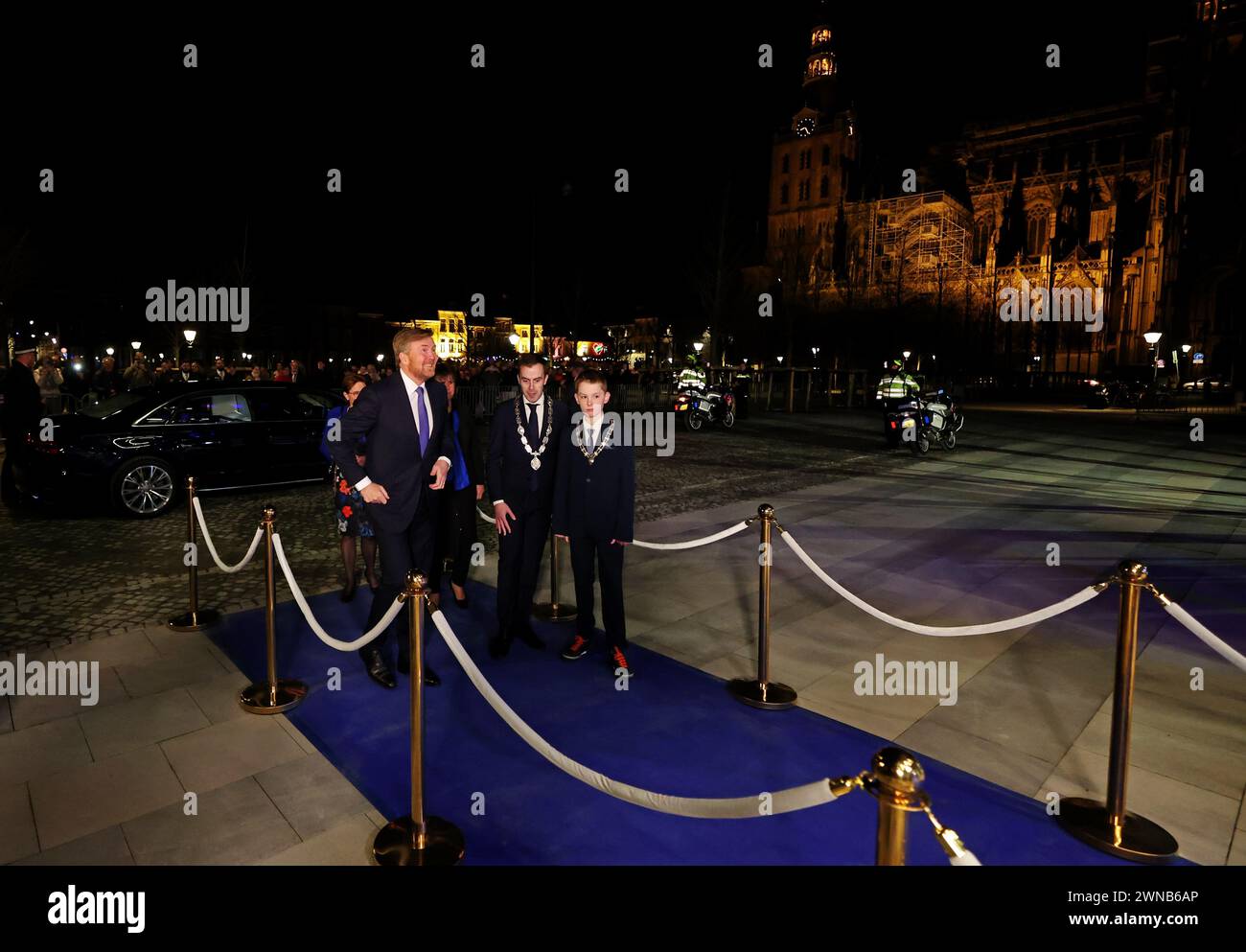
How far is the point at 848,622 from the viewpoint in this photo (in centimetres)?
589

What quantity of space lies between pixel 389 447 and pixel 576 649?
1.90 meters

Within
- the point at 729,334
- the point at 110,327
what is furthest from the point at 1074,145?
the point at 110,327

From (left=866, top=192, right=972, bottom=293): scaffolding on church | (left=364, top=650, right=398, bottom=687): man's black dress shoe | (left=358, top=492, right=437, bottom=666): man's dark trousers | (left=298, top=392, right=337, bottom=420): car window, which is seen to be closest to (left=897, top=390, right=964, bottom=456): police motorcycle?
(left=298, top=392, right=337, bottom=420): car window

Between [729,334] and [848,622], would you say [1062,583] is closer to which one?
[848,622]

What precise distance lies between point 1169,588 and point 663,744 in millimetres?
5775

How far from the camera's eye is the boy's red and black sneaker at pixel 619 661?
15.5 feet

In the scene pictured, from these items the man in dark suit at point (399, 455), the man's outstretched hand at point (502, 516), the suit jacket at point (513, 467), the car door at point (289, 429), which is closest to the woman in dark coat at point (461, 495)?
the suit jacket at point (513, 467)

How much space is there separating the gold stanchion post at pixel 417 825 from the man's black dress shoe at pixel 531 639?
6.98 feet

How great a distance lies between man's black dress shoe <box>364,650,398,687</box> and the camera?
466 centimetres

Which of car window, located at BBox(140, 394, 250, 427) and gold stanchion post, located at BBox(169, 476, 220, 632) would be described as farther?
car window, located at BBox(140, 394, 250, 427)

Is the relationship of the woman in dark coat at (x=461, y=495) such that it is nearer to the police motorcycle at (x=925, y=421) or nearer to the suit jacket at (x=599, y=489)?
the suit jacket at (x=599, y=489)

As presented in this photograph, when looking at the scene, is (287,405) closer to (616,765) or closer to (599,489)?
(599,489)

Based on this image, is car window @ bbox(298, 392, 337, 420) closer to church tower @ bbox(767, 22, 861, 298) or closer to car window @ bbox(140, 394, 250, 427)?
car window @ bbox(140, 394, 250, 427)

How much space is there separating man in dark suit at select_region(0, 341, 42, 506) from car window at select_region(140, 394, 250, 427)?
4.37 ft
